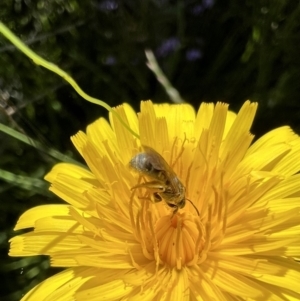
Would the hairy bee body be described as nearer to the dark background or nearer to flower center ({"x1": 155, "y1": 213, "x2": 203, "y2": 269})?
flower center ({"x1": 155, "y1": 213, "x2": 203, "y2": 269})

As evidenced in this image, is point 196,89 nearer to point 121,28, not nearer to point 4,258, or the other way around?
point 121,28

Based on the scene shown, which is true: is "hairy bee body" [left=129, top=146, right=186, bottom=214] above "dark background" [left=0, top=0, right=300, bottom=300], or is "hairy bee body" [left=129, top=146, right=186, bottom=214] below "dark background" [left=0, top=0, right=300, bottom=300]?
below

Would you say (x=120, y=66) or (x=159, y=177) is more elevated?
(x=120, y=66)

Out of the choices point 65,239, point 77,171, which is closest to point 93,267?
point 65,239

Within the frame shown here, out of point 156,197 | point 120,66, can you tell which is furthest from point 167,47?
point 156,197

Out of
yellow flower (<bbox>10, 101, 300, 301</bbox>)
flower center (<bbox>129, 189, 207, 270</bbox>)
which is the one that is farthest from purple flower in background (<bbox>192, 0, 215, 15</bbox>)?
flower center (<bbox>129, 189, 207, 270</bbox>)

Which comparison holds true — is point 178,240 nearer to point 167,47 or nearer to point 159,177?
point 159,177

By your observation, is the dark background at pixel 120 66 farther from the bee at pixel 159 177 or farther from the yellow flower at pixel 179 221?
the bee at pixel 159 177

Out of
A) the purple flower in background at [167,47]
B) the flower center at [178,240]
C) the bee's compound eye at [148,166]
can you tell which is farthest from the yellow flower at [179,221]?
the purple flower in background at [167,47]
